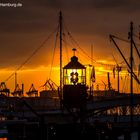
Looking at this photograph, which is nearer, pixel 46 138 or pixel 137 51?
pixel 46 138

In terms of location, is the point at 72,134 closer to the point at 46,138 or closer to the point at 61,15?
the point at 46,138

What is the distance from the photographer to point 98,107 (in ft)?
473

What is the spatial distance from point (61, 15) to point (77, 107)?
79.5 ft

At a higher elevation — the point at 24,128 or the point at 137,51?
the point at 137,51

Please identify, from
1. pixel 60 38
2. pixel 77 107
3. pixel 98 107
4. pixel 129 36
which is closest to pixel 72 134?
pixel 77 107

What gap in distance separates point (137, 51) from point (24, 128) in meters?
48.6

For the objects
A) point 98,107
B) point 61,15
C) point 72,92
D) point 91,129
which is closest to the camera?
point 91,129

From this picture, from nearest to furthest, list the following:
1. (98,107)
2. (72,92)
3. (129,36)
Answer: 1. (72,92)
2. (129,36)
3. (98,107)

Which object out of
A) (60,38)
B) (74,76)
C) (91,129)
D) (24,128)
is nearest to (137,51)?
(60,38)

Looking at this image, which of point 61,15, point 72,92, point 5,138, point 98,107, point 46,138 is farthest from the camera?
point 98,107

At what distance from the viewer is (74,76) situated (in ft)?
291

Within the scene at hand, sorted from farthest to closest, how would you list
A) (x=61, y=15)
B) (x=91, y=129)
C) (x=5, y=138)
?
(x=61, y=15) < (x=91, y=129) < (x=5, y=138)

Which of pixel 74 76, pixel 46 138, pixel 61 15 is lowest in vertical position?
pixel 46 138

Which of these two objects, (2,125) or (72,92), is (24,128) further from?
(72,92)
